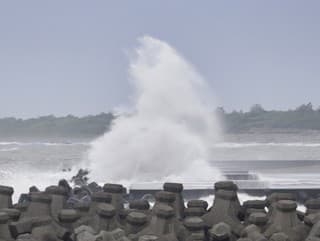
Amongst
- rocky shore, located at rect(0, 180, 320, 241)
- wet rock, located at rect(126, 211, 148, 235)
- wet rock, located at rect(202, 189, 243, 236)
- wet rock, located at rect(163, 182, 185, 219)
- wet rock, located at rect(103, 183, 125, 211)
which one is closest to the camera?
rocky shore, located at rect(0, 180, 320, 241)

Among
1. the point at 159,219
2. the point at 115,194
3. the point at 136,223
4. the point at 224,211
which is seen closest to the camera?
the point at 159,219

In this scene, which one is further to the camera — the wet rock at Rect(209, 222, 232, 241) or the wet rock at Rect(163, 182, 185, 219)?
the wet rock at Rect(163, 182, 185, 219)

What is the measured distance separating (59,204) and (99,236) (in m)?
1.55

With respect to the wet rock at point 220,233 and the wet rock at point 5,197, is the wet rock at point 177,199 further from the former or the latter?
the wet rock at point 5,197

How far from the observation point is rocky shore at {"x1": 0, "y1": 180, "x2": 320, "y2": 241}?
511 cm

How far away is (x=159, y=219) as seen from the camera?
5.19 metres

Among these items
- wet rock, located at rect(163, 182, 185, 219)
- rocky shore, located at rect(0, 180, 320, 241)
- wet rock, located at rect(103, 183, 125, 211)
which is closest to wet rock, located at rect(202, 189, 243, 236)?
rocky shore, located at rect(0, 180, 320, 241)

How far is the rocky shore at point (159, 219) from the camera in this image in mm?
5113

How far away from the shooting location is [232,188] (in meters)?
6.22

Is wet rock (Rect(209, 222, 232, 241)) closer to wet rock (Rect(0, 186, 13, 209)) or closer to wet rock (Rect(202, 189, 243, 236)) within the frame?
wet rock (Rect(202, 189, 243, 236))

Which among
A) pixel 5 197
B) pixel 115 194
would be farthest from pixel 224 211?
pixel 5 197

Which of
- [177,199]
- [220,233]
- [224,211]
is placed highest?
[177,199]

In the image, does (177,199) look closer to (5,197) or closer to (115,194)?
(115,194)

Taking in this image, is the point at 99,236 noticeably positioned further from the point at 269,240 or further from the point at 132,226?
the point at 269,240
